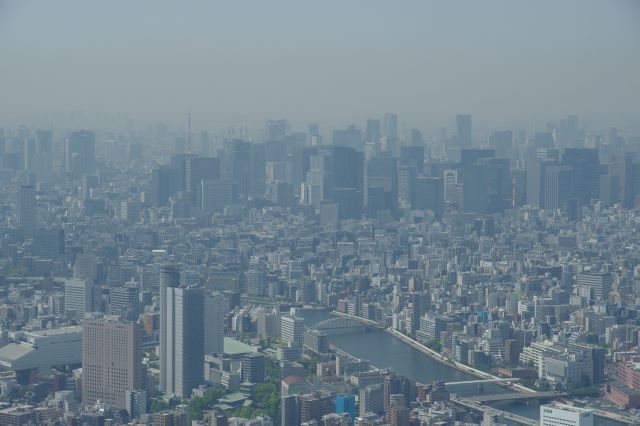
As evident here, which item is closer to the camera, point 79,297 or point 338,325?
point 338,325

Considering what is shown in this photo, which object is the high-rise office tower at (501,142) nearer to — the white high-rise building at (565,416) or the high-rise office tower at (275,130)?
the high-rise office tower at (275,130)

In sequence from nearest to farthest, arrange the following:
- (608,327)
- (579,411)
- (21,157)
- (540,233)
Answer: (579,411)
(608,327)
(540,233)
(21,157)

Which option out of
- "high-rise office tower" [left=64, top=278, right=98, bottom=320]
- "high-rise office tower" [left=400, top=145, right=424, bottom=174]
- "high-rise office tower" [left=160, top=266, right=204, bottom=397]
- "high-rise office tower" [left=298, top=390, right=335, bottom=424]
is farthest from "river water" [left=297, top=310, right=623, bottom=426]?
"high-rise office tower" [left=400, top=145, right=424, bottom=174]

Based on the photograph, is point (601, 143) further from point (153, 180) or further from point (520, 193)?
point (153, 180)

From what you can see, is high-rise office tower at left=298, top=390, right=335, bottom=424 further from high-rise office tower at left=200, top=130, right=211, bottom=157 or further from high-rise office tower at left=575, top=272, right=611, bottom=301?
high-rise office tower at left=200, top=130, right=211, bottom=157

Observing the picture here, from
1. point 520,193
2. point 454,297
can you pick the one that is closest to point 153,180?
point 520,193

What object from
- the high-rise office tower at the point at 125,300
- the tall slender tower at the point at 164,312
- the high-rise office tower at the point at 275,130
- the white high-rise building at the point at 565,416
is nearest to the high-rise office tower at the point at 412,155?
the high-rise office tower at the point at 275,130

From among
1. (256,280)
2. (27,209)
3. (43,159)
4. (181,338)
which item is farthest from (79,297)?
(43,159)

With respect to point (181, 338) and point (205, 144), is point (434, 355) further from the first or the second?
point (205, 144)
